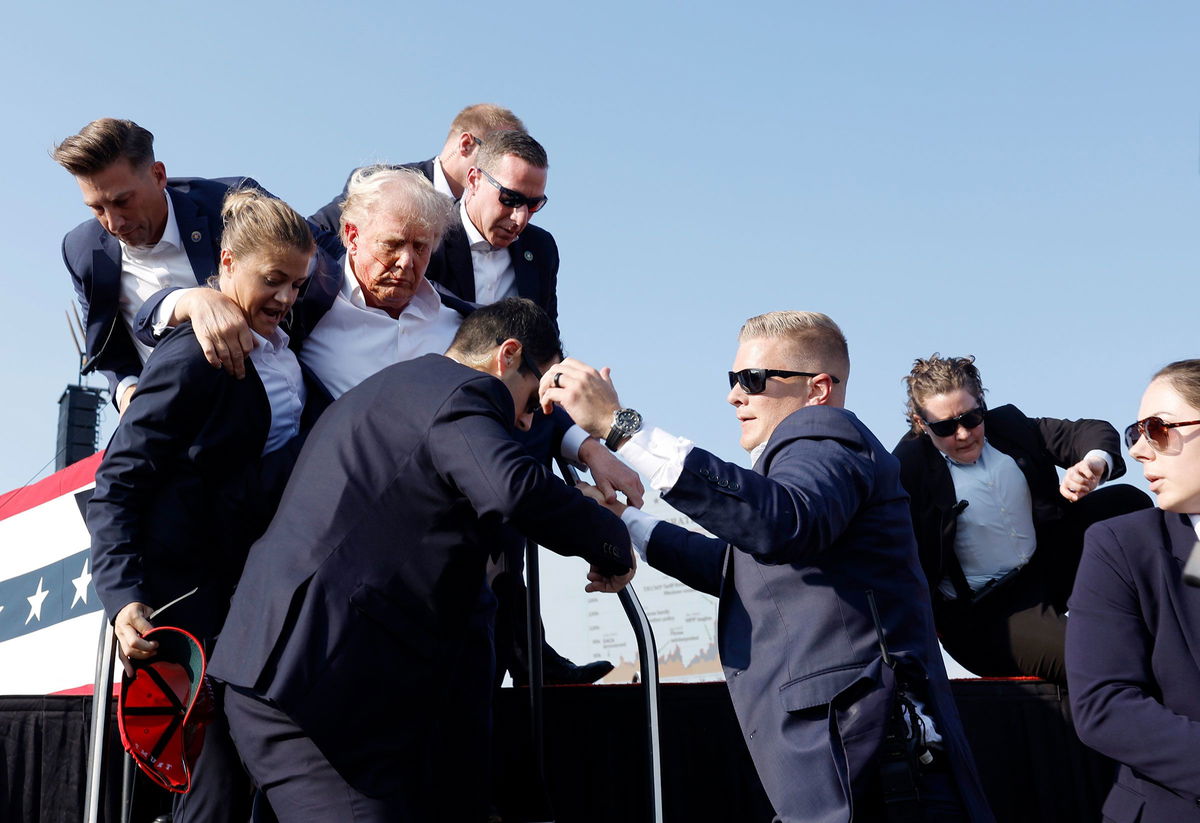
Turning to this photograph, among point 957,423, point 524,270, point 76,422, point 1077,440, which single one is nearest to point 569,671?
point 524,270

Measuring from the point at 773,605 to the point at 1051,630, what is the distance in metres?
2.08

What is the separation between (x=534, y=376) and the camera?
111 inches

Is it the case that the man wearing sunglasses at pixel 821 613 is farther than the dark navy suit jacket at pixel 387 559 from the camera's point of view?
Yes

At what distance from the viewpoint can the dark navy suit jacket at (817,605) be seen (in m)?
2.35

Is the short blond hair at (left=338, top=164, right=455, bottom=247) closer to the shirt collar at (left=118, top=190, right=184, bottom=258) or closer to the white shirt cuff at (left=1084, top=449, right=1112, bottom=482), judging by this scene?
the shirt collar at (left=118, top=190, right=184, bottom=258)

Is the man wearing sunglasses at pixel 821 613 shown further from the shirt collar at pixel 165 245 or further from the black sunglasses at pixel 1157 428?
the shirt collar at pixel 165 245

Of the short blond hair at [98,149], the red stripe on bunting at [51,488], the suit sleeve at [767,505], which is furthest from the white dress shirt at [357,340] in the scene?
the red stripe on bunting at [51,488]

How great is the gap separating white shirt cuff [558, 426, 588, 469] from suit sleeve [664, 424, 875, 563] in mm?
1175

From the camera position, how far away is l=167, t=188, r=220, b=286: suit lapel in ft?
11.3

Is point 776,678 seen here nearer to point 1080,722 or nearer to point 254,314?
point 1080,722

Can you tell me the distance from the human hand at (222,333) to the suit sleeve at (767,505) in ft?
3.75

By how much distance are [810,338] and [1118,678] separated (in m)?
1.14

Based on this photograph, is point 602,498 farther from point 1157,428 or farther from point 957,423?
point 957,423

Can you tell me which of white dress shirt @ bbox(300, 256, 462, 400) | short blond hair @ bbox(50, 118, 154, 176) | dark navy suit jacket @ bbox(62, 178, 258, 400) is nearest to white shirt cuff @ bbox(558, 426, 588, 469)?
white dress shirt @ bbox(300, 256, 462, 400)
